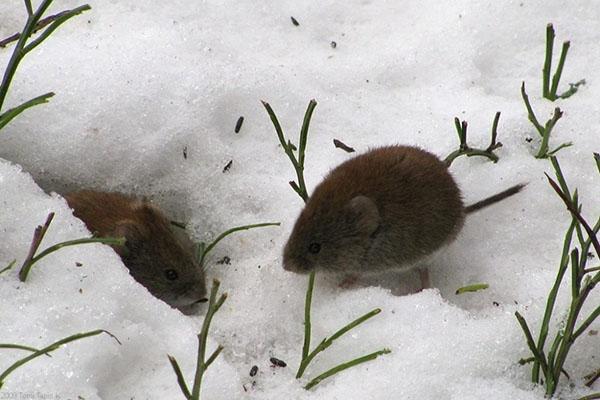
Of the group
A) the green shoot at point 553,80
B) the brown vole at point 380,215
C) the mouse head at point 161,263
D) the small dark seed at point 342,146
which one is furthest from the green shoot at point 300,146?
the green shoot at point 553,80

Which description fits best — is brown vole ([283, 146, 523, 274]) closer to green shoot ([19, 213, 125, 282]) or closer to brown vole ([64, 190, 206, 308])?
brown vole ([64, 190, 206, 308])

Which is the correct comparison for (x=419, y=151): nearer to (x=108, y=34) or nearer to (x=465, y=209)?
(x=465, y=209)

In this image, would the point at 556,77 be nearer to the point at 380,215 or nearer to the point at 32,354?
the point at 380,215

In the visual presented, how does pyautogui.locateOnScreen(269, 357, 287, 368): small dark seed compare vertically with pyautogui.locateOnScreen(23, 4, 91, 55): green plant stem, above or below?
below

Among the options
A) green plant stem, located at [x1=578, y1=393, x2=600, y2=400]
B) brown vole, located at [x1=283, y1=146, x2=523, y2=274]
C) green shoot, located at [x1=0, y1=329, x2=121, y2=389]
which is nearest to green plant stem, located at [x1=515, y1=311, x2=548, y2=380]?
green plant stem, located at [x1=578, y1=393, x2=600, y2=400]

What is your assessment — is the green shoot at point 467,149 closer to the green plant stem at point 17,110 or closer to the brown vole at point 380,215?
the brown vole at point 380,215

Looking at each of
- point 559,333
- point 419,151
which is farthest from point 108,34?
point 559,333

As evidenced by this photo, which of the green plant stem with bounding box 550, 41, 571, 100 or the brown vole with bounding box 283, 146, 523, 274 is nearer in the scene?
the brown vole with bounding box 283, 146, 523, 274
